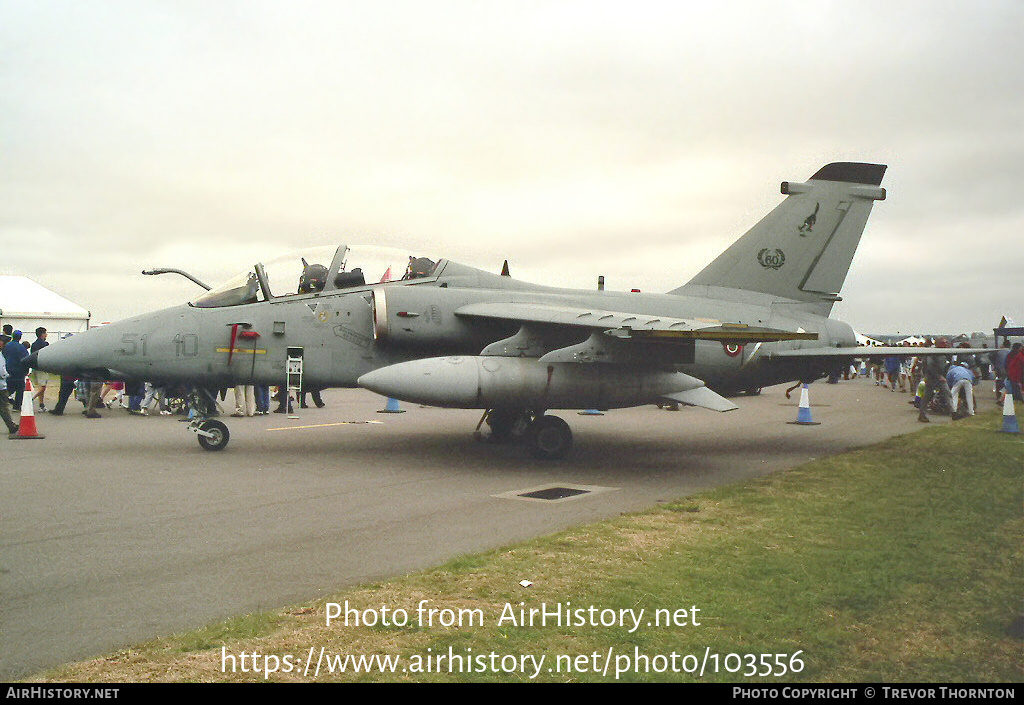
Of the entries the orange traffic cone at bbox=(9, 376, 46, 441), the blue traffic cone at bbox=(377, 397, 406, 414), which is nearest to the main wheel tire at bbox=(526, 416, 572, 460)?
the orange traffic cone at bbox=(9, 376, 46, 441)

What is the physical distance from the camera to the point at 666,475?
9.86 metres

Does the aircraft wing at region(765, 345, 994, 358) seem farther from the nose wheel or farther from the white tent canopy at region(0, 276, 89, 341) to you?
the white tent canopy at region(0, 276, 89, 341)

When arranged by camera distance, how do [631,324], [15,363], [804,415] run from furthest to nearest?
[804,415], [15,363], [631,324]

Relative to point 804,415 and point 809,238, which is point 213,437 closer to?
point 809,238

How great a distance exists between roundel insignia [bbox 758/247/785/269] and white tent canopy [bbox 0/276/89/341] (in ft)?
77.9

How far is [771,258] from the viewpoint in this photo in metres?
13.1

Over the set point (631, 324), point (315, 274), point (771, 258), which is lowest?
point (631, 324)

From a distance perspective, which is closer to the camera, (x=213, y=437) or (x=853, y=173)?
(x=213, y=437)

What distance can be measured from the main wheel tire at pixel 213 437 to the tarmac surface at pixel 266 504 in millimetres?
272

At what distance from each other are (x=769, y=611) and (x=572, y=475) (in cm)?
563

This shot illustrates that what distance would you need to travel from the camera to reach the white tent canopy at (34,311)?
25.4 meters

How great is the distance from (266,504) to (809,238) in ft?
33.1

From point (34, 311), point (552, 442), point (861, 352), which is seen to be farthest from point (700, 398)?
point (34, 311)

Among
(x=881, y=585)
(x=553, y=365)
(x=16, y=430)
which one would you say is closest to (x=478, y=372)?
(x=553, y=365)
